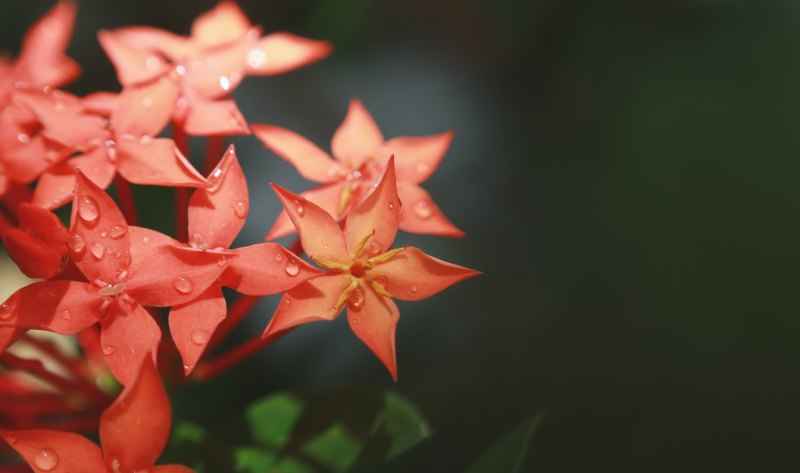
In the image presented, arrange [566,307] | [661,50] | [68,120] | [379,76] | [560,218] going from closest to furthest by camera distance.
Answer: [68,120] < [566,307] < [560,218] < [661,50] < [379,76]

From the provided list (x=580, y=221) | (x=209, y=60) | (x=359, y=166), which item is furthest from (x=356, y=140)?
(x=580, y=221)

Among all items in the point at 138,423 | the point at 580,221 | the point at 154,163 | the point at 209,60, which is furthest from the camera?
the point at 580,221

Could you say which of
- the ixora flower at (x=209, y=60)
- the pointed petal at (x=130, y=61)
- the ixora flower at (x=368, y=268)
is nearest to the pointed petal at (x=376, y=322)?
the ixora flower at (x=368, y=268)

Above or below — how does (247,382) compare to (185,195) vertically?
below

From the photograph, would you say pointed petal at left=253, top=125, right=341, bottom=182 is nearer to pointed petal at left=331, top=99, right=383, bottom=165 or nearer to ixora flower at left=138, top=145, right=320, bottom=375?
pointed petal at left=331, top=99, right=383, bottom=165

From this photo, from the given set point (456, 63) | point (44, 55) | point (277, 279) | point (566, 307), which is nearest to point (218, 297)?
point (277, 279)

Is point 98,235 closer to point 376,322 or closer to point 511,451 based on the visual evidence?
point 376,322

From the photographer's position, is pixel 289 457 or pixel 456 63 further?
pixel 456 63

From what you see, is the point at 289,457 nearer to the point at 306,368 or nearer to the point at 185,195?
the point at 185,195

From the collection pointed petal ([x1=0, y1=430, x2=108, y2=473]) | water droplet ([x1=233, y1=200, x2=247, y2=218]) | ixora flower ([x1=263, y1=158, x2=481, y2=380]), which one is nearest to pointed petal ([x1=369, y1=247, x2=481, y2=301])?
ixora flower ([x1=263, y1=158, x2=481, y2=380])
